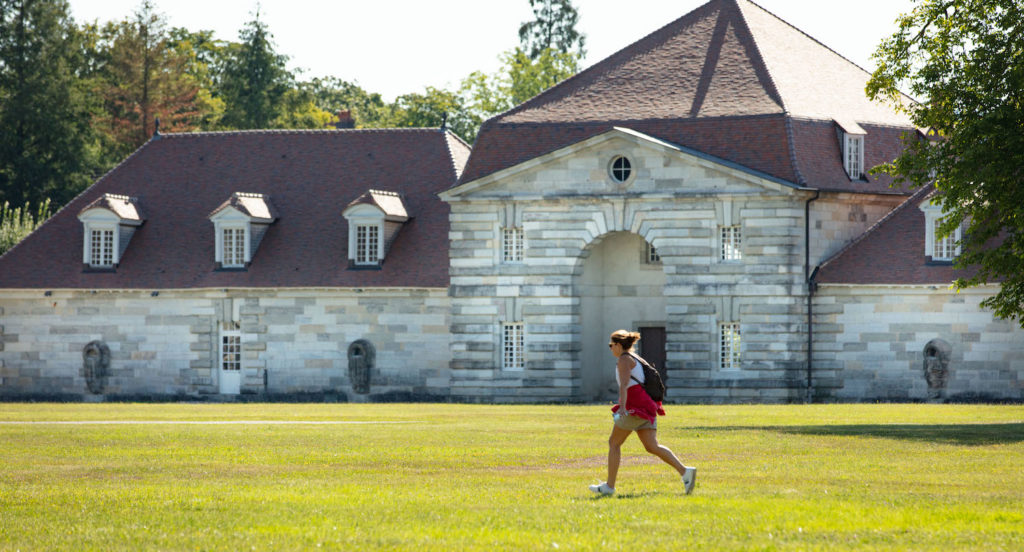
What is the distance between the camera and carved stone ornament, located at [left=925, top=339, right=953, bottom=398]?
144ft

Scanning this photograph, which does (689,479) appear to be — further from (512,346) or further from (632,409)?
(512,346)

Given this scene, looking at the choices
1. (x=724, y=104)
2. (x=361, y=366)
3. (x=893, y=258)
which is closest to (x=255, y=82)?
(x=361, y=366)

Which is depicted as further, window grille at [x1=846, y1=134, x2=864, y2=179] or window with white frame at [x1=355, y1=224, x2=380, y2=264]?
window with white frame at [x1=355, y1=224, x2=380, y2=264]

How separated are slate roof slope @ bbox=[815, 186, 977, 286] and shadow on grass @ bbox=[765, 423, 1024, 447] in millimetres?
14483

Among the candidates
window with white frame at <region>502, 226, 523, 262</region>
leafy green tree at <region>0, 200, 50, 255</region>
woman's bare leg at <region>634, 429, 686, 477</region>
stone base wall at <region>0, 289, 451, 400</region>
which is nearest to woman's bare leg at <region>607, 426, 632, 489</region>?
woman's bare leg at <region>634, 429, 686, 477</region>

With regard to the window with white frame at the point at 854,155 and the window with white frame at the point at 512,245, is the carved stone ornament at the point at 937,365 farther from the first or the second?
the window with white frame at the point at 512,245

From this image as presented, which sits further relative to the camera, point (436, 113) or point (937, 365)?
point (436, 113)

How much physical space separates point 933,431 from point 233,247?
29.3 m

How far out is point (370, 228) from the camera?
51438 millimetres

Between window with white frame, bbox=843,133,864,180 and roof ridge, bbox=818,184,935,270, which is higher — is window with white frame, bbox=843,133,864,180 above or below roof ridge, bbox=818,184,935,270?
above

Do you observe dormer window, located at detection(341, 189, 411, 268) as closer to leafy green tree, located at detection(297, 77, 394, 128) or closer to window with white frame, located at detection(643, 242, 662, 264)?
window with white frame, located at detection(643, 242, 662, 264)

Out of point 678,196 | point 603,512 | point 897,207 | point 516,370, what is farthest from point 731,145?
point 603,512

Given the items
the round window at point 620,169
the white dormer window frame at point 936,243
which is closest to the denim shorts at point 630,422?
the white dormer window frame at point 936,243

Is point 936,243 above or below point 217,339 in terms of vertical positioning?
above
